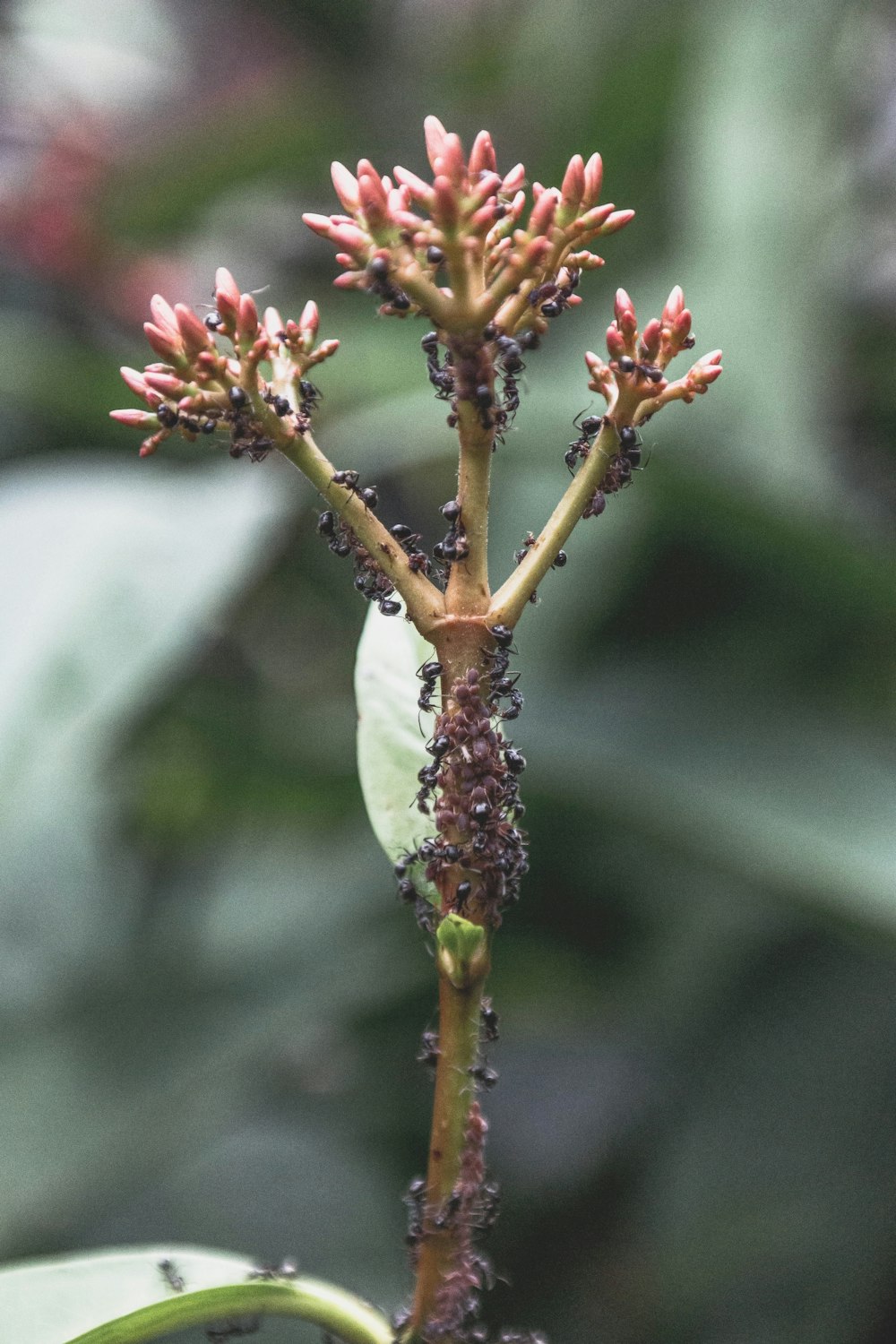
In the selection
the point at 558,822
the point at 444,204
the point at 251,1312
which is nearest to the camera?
the point at 444,204

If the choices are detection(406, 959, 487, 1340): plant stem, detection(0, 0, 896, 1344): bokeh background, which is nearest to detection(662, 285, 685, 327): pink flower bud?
detection(406, 959, 487, 1340): plant stem

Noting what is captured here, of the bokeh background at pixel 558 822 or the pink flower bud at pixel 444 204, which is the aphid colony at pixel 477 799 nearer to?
the pink flower bud at pixel 444 204

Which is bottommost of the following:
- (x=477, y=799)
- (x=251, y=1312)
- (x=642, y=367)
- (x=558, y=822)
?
(x=251, y=1312)

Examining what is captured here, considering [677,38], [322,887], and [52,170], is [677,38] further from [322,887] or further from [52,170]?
[322,887]

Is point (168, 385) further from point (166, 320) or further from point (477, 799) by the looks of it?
point (477, 799)

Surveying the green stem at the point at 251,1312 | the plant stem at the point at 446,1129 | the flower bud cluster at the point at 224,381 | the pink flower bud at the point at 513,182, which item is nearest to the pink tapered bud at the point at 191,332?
the flower bud cluster at the point at 224,381

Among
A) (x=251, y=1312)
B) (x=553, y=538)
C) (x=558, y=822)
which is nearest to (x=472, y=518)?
(x=553, y=538)
